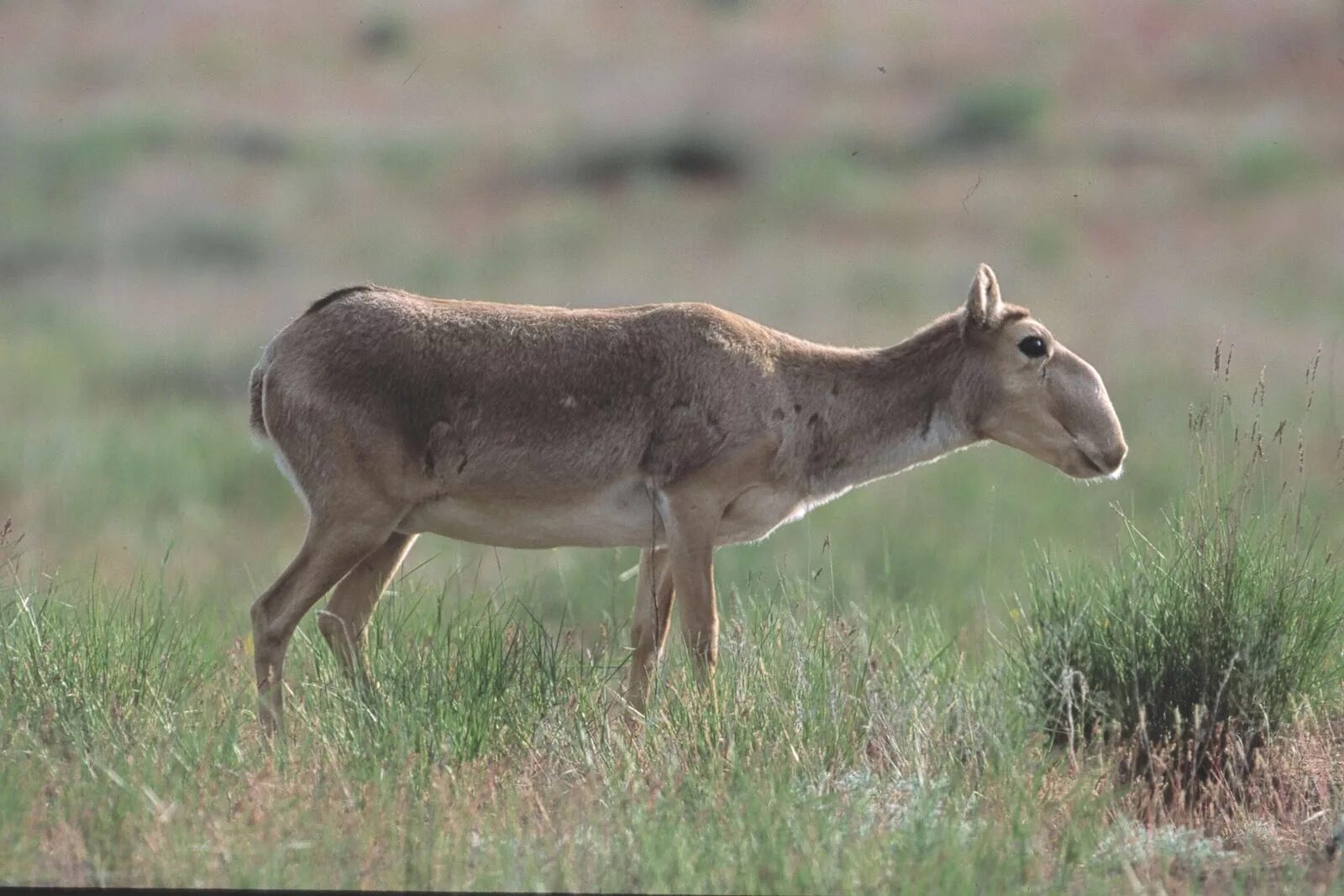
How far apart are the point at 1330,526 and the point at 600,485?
370 inches

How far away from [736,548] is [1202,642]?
6840 millimetres

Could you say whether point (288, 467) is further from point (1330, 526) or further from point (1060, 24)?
point (1060, 24)

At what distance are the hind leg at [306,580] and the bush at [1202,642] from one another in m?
2.78

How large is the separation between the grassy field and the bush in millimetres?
23

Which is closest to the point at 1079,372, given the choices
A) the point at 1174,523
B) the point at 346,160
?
the point at 1174,523

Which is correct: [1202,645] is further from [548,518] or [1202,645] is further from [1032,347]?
[548,518]

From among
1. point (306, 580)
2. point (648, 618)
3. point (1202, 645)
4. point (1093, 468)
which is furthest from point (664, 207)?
point (1202, 645)

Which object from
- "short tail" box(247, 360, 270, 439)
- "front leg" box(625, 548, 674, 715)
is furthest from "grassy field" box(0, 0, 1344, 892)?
"short tail" box(247, 360, 270, 439)

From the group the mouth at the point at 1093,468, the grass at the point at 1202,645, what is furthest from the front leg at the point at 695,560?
the mouth at the point at 1093,468

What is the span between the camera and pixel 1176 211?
34.2 m

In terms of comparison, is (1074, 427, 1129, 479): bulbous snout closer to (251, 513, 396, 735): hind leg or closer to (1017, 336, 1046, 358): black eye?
(1017, 336, 1046, 358): black eye

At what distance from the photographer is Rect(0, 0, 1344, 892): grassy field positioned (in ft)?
21.6

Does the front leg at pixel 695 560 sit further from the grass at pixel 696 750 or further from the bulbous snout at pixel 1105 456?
the bulbous snout at pixel 1105 456

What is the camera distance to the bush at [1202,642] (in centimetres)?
772
